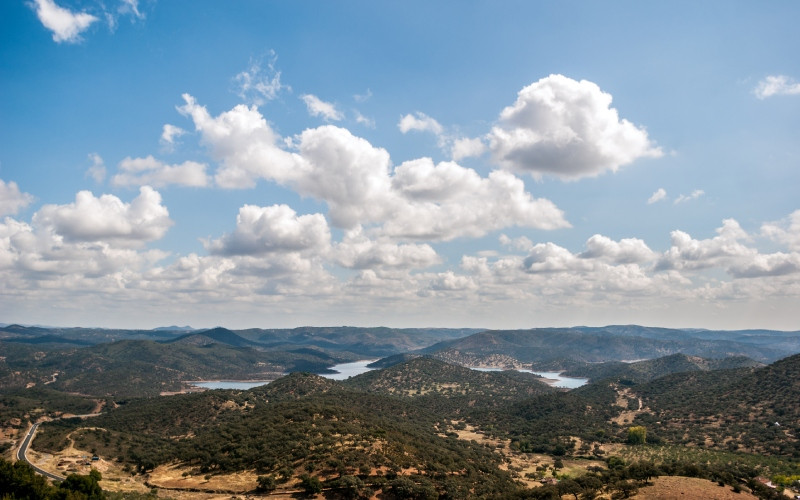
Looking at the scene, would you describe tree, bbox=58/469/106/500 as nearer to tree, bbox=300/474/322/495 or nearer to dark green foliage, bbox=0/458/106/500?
dark green foliage, bbox=0/458/106/500

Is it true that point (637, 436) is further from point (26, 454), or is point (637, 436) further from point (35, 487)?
point (26, 454)

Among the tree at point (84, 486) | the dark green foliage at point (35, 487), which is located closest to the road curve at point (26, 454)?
the dark green foliage at point (35, 487)

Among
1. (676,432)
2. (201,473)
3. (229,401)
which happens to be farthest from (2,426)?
(676,432)

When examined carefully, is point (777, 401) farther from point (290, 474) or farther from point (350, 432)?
point (290, 474)

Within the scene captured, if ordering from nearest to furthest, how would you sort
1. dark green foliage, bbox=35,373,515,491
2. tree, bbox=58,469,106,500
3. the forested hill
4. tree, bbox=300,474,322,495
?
tree, bbox=58,469,106,500 < tree, bbox=300,474,322,495 < dark green foliage, bbox=35,373,515,491 < the forested hill

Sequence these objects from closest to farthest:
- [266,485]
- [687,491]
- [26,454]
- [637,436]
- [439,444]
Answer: [687,491] → [266,485] → [26,454] → [439,444] → [637,436]

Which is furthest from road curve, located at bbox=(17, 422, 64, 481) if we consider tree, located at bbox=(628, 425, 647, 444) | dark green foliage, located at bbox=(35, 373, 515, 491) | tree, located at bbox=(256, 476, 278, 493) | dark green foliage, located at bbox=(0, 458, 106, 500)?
tree, located at bbox=(628, 425, 647, 444)

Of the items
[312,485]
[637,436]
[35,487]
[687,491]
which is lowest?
[637,436]

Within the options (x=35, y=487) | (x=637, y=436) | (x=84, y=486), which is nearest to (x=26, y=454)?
(x=35, y=487)

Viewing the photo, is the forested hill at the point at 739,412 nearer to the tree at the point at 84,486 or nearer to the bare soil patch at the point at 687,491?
the bare soil patch at the point at 687,491

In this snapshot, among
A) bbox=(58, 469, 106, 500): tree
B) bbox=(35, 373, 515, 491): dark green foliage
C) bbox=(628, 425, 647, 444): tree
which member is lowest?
bbox=(628, 425, 647, 444): tree

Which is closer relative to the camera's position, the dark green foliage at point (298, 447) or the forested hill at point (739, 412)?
the dark green foliage at point (298, 447)
